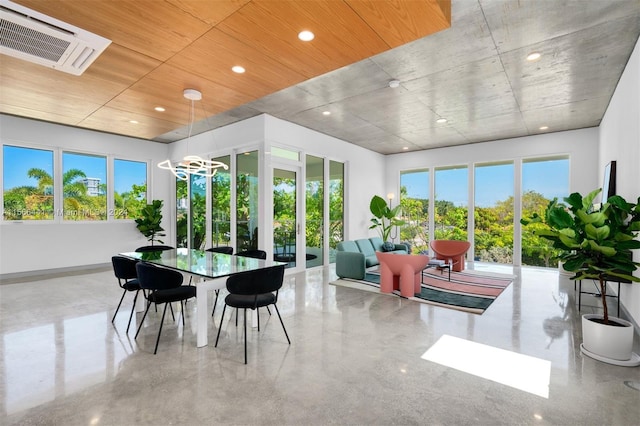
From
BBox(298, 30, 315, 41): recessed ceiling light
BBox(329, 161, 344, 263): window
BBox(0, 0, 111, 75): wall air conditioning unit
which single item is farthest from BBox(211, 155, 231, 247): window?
BBox(298, 30, 315, 41): recessed ceiling light

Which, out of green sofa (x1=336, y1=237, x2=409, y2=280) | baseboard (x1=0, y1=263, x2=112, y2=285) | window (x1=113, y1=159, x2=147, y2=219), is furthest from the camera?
window (x1=113, y1=159, x2=147, y2=219)

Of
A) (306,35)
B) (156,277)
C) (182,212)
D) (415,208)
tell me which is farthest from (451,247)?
(182,212)

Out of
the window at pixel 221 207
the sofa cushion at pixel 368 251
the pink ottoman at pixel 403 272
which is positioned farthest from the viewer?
the window at pixel 221 207

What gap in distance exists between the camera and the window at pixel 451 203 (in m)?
8.57

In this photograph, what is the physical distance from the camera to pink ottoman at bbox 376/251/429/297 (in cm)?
477

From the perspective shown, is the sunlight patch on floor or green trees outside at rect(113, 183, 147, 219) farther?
green trees outside at rect(113, 183, 147, 219)

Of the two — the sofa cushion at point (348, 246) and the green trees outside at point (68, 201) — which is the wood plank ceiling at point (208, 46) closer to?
the green trees outside at point (68, 201)

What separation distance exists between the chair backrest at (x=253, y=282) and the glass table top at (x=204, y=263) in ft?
0.42

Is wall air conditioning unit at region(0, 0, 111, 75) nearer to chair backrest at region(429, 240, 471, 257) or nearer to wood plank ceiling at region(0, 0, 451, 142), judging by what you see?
wood plank ceiling at region(0, 0, 451, 142)

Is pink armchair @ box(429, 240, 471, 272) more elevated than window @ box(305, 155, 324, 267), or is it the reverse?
window @ box(305, 155, 324, 267)

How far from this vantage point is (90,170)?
723 cm

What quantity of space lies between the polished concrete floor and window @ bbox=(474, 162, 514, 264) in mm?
3916

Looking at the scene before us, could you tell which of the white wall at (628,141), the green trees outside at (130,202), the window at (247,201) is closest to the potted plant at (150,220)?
the green trees outside at (130,202)

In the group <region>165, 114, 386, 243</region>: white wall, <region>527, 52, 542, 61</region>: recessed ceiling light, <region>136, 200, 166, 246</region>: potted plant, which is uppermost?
<region>527, 52, 542, 61</region>: recessed ceiling light
